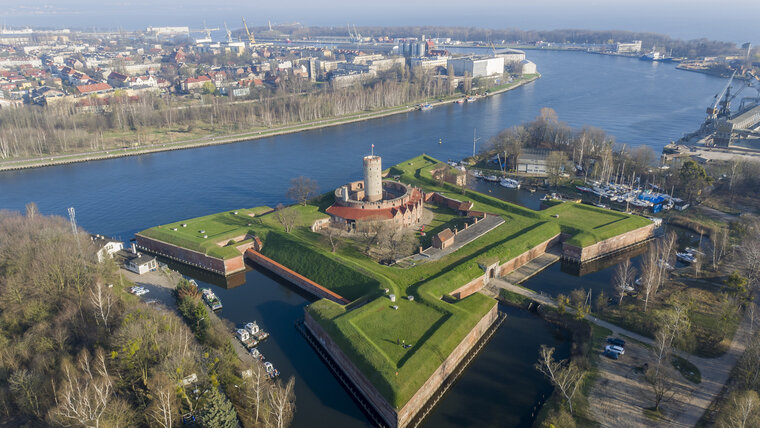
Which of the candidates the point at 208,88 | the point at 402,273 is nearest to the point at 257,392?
the point at 402,273

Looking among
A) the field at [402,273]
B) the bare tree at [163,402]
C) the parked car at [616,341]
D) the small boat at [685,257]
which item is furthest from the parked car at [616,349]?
the bare tree at [163,402]

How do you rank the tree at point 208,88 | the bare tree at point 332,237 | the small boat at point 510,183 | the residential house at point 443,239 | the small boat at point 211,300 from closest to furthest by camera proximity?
1. the small boat at point 211,300
2. the residential house at point 443,239
3. the bare tree at point 332,237
4. the small boat at point 510,183
5. the tree at point 208,88

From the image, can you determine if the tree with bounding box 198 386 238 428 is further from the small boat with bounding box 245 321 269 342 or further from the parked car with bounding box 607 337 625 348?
the parked car with bounding box 607 337 625 348

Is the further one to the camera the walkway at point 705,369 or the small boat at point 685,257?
the small boat at point 685,257

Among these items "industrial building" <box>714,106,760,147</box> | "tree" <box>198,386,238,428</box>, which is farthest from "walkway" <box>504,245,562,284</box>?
"industrial building" <box>714,106,760,147</box>

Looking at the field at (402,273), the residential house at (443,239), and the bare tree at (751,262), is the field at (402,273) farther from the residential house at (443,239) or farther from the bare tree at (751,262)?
the bare tree at (751,262)

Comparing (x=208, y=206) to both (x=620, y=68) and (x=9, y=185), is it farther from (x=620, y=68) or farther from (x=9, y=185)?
(x=620, y=68)
